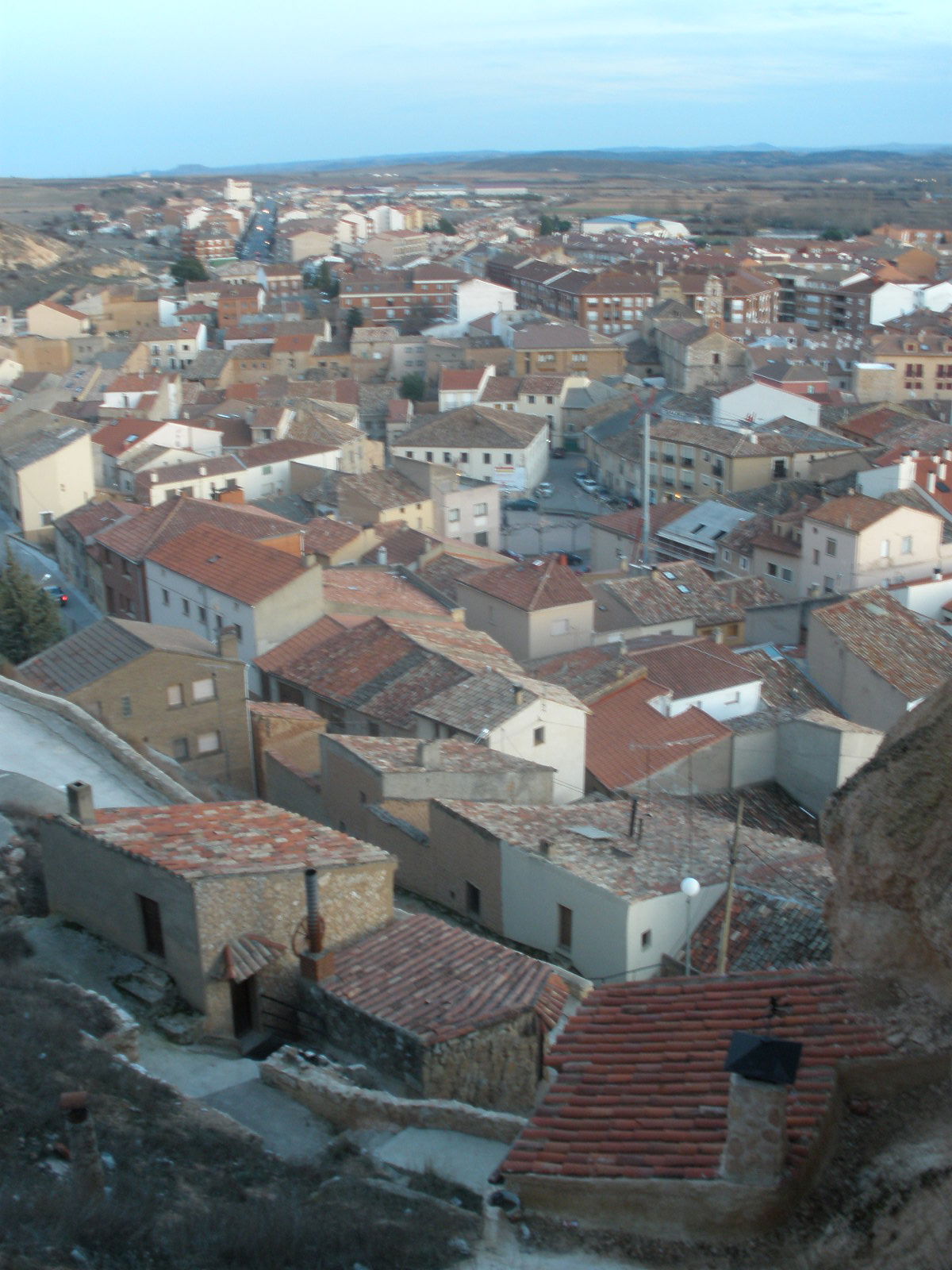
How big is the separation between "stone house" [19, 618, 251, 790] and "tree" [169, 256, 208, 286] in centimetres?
8694

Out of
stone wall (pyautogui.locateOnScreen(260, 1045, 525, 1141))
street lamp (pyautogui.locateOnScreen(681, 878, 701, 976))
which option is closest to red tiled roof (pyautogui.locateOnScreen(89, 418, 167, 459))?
street lamp (pyautogui.locateOnScreen(681, 878, 701, 976))

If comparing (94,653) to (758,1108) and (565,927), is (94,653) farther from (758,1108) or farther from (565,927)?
(758,1108)

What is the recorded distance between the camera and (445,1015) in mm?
9539

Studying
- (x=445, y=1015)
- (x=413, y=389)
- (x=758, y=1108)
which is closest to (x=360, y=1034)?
(x=445, y=1015)

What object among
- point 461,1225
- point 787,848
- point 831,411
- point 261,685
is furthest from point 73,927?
point 831,411

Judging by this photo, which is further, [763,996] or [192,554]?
[192,554]

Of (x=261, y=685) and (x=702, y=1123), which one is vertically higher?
(x=702, y=1123)

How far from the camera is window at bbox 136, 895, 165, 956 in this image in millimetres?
10266

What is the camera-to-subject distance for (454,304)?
81562 mm

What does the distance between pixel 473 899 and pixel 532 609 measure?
11.7m

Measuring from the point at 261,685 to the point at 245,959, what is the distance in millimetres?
12740

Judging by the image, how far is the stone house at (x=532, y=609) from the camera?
2544 cm

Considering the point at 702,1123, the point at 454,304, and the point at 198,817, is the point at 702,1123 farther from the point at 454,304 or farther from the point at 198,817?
the point at 454,304

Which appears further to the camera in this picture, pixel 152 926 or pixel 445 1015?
pixel 152 926
